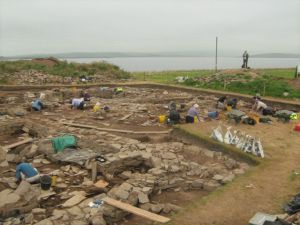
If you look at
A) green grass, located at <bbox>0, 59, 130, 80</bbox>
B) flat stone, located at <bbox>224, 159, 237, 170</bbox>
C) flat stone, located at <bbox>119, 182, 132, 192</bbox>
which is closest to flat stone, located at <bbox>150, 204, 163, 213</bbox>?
flat stone, located at <bbox>119, 182, 132, 192</bbox>

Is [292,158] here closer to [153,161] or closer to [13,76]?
[153,161]

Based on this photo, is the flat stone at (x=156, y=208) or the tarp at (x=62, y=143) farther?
the tarp at (x=62, y=143)

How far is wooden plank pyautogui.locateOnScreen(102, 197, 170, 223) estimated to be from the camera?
6.47 meters

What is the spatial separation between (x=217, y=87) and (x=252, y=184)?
17.0 metres

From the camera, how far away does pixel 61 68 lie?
3334cm

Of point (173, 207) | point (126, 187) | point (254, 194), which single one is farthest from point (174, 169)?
point (254, 194)

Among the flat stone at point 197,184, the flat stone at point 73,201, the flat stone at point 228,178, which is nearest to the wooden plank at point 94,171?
the flat stone at point 73,201

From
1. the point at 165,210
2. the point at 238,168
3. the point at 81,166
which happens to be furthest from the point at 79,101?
the point at 165,210

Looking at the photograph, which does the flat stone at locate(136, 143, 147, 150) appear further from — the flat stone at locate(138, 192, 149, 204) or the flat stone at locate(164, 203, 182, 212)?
the flat stone at locate(164, 203, 182, 212)

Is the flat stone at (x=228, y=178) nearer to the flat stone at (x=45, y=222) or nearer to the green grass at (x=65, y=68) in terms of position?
the flat stone at (x=45, y=222)

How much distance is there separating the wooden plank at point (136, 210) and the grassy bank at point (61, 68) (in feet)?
82.0

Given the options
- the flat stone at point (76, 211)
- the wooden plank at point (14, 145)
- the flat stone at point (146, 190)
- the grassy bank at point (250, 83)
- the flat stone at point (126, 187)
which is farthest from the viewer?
the grassy bank at point (250, 83)

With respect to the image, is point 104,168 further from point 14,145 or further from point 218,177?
point 14,145

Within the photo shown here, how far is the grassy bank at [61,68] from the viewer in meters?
31.4
